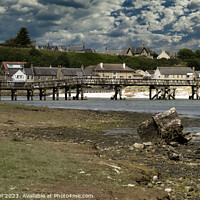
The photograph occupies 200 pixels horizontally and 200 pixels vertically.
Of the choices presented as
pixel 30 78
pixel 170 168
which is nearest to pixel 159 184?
pixel 170 168

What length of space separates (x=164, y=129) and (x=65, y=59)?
129 meters

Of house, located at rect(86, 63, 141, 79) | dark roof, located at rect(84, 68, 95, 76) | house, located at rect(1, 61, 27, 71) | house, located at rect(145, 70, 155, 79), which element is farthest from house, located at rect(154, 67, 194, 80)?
house, located at rect(1, 61, 27, 71)

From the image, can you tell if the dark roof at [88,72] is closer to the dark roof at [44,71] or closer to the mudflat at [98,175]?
the dark roof at [44,71]

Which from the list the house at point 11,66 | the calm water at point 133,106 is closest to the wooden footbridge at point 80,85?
the calm water at point 133,106

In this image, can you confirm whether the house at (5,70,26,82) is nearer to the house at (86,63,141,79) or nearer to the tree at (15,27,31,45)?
the house at (86,63,141,79)

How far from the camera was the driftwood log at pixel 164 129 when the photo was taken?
53.6 ft

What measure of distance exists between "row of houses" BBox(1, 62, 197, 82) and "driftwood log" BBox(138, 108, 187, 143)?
354 feet

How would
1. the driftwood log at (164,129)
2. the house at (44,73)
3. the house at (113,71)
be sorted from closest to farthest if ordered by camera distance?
the driftwood log at (164,129) → the house at (44,73) → the house at (113,71)

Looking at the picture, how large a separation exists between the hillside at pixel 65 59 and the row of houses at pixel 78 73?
10146 millimetres

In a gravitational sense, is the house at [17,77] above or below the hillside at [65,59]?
below

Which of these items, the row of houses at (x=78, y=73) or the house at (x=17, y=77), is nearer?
the house at (x=17, y=77)

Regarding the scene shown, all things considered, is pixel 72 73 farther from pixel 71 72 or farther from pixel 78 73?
pixel 78 73

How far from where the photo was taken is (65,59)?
142000 millimetres

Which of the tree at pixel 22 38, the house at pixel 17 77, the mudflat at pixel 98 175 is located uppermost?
the tree at pixel 22 38
